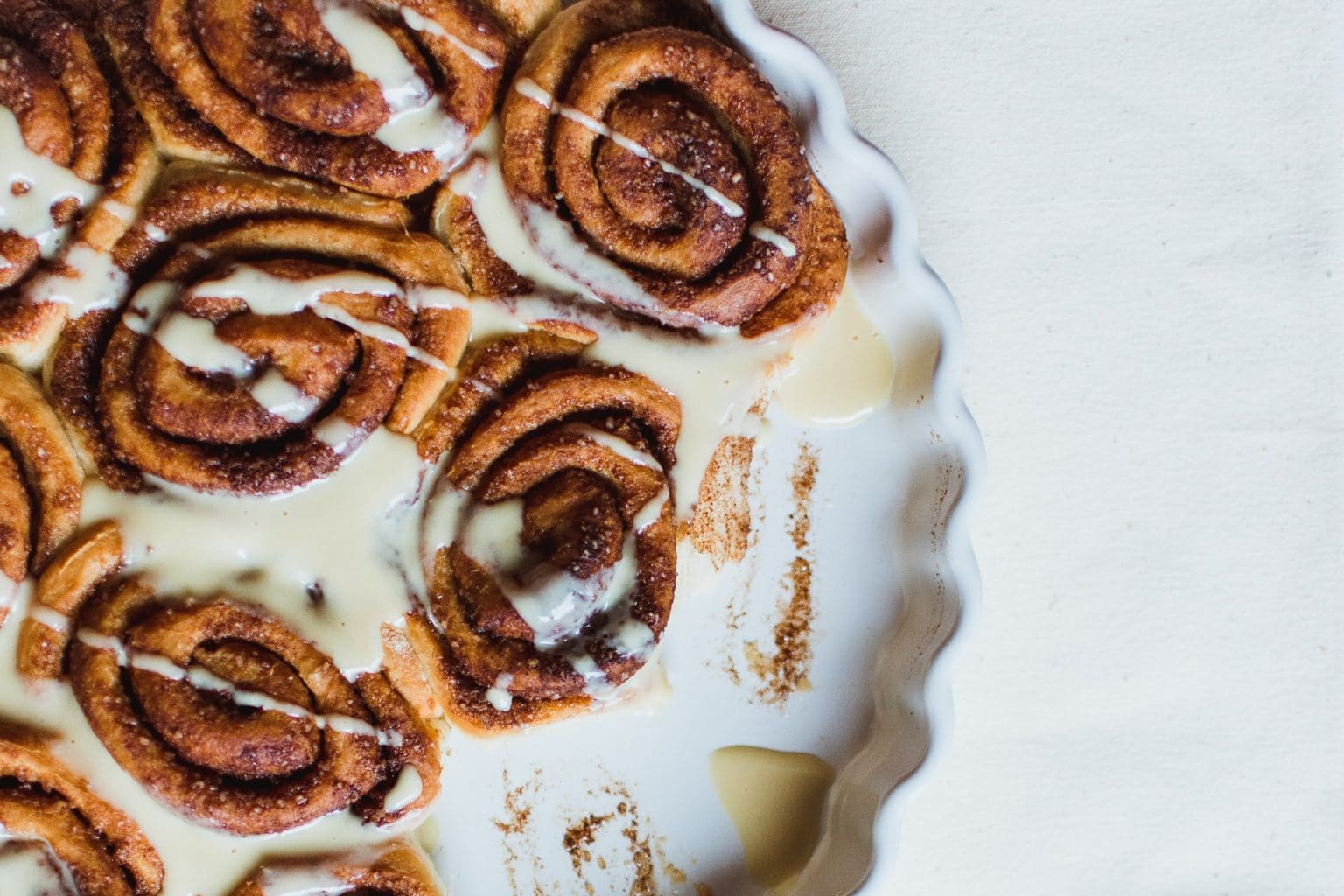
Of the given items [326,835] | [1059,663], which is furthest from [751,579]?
[326,835]

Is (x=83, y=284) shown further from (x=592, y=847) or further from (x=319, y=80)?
(x=592, y=847)

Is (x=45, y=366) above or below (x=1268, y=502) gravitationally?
above

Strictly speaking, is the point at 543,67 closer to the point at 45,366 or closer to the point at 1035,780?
the point at 45,366

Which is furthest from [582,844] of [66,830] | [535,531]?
[66,830]

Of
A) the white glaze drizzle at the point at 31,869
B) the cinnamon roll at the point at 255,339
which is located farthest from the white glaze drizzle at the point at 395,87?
the white glaze drizzle at the point at 31,869

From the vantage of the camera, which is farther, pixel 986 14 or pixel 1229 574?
pixel 1229 574

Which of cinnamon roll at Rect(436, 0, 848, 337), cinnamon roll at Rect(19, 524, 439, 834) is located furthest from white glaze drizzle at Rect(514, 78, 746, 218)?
cinnamon roll at Rect(19, 524, 439, 834)
